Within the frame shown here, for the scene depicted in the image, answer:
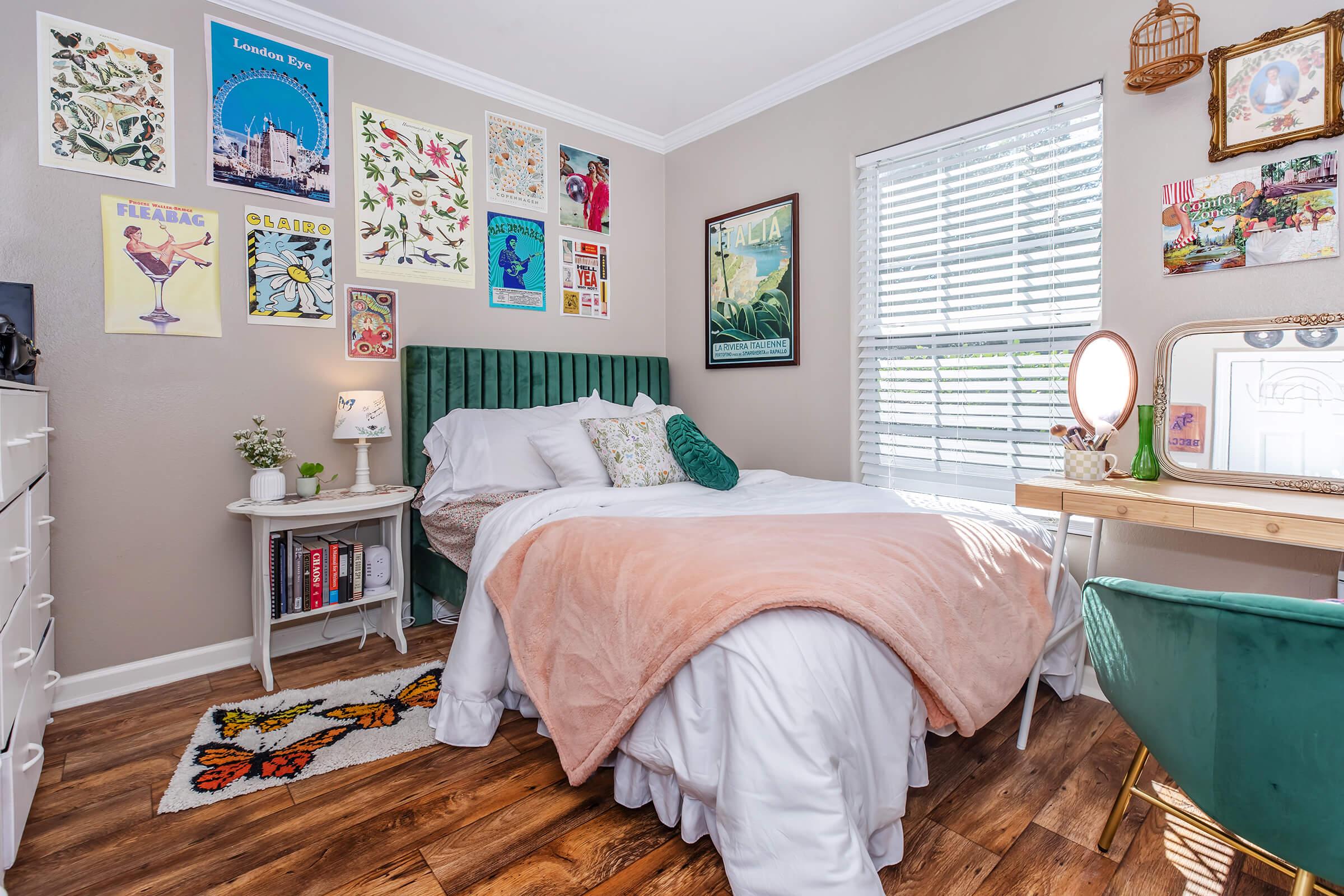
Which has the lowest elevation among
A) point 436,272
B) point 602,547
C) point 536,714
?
point 536,714

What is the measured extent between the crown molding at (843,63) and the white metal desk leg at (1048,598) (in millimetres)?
2073

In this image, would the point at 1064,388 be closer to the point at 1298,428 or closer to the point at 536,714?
the point at 1298,428

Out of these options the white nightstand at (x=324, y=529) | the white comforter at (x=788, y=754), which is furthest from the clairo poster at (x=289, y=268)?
the white comforter at (x=788, y=754)

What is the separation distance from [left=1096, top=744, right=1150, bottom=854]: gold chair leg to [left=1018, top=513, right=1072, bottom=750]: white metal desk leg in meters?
0.43

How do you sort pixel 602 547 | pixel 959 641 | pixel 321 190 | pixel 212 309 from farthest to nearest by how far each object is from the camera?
1. pixel 321 190
2. pixel 212 309
3. pixel 602 547
4. pixel 959 641

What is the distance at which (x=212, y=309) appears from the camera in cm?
262

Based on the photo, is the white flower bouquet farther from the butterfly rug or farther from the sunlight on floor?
the sunlight on floor

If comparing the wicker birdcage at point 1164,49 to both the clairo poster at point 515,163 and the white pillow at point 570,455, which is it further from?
the clairo poster at point 515,163

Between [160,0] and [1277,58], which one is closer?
[1277,58]

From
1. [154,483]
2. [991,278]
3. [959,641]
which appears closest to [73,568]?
[154,483]

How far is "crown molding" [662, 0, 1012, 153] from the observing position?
2.73 m

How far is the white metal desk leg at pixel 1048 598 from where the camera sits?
1979mm

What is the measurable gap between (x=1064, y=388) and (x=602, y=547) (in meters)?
1.89

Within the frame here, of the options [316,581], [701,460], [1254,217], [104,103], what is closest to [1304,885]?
[1254,217]
